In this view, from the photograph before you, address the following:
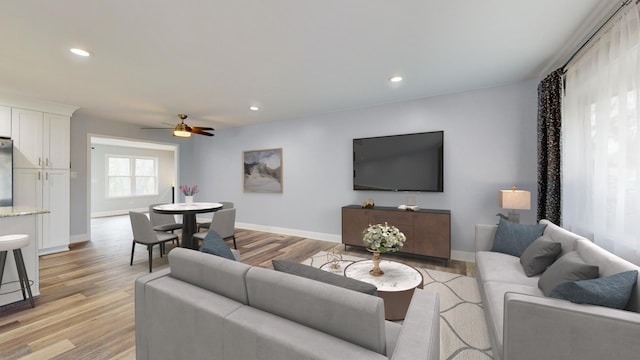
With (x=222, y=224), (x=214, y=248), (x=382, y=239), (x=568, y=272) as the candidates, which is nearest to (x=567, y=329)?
(x=568, y=272)

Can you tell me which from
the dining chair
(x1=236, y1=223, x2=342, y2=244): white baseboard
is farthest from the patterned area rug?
the dining chair

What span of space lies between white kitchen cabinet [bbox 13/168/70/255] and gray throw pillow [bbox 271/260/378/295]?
201 inches

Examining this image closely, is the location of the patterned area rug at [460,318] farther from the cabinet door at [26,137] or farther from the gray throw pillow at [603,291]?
the cabinet door at [26,137]

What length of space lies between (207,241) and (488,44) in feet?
10.1

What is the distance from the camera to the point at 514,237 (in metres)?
2.67

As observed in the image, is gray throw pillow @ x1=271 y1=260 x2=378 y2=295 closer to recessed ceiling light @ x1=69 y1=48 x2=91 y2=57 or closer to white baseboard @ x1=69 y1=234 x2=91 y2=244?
recessed ceiling light @ x1=69 y1=48 x2=91 y2=57

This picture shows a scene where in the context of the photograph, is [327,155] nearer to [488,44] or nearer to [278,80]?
[278,80]

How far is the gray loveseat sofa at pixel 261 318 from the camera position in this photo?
3.22ft

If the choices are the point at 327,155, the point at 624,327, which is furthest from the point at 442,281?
the point at 327,155

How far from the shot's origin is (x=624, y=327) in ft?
3.64

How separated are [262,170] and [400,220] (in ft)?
10.9

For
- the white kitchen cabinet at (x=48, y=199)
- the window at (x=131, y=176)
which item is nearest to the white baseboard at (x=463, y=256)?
the white kitchen cabinet at (x=48, y=199)

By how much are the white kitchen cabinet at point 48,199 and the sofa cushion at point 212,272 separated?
4.43 metres

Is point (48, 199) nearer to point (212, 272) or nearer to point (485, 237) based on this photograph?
point (212, 272)
